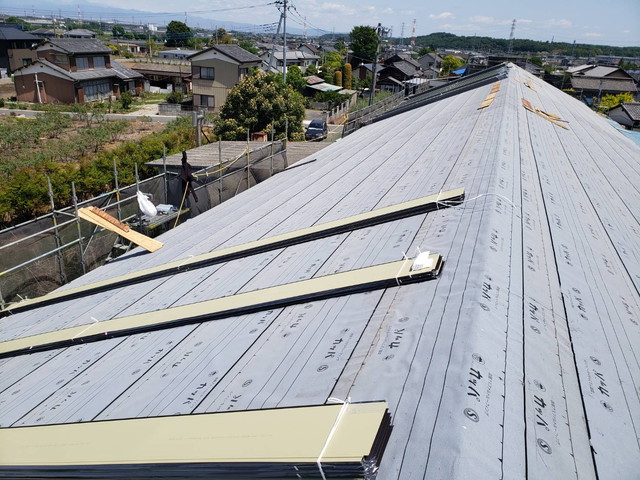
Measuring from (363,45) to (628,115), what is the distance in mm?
50266

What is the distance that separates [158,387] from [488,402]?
1.94 m

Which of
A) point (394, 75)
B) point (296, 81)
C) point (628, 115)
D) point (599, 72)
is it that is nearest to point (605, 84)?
point (599, 72)

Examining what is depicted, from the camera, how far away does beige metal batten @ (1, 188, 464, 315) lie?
13.3 feet

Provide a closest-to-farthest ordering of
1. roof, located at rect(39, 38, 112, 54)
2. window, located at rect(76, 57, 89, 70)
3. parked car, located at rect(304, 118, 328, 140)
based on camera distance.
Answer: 1. parked car, located at rect(304, 118, 328, 140)
2. roof, located at rect(39, 38, 112, 54)
3. window, located at rect(76, 57, 89, 70)

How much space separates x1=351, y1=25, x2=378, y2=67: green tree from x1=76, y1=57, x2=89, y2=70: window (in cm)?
3942

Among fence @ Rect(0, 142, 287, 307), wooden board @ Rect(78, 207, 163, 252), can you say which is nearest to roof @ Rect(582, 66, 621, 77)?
fence @ Rect(0, 142, 287, 307)

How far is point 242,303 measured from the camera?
337 centimetres

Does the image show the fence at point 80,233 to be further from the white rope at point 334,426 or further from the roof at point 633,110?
the roof at point 633,110

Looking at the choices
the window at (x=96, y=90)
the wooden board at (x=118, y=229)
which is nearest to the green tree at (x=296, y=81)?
the window at (x=96, y=90)

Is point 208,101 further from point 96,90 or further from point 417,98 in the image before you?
point 417,98

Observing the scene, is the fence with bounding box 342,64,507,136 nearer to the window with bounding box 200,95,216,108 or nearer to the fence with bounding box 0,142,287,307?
the fence with bounding box 0,142,287,307

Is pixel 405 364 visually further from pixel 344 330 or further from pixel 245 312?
pixel 245 312

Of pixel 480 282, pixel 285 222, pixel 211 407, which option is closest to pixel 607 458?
pixel 480 282

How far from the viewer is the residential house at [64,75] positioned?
112 ft
